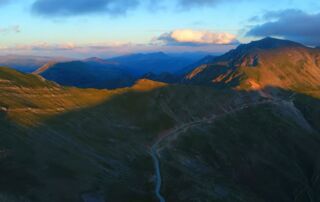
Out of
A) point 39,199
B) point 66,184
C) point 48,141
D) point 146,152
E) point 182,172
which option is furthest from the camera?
point 146,152

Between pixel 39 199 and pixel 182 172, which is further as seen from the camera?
pixel 182 172

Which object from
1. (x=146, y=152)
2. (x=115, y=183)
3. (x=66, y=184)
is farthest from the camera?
(x=146, y=152)

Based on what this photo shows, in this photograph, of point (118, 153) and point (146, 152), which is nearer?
point (118, 153)

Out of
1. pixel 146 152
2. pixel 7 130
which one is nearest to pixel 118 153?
pixel 146 152

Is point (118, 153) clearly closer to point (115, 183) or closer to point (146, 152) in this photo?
point (146, 152)

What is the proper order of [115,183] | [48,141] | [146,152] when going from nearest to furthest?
[115,183] → [48,141] → [146,152]

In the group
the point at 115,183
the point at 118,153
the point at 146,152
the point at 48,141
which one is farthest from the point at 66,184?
the point at 146,152

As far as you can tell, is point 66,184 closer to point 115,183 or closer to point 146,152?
point 115,183

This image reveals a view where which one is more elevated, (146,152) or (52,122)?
(52,122)

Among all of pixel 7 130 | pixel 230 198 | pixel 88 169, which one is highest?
pixel 7 130
